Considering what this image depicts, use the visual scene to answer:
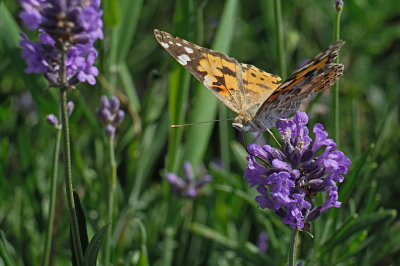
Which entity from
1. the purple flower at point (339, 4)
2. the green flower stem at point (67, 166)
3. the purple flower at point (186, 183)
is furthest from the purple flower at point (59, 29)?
the purple flower at point (186, 183)

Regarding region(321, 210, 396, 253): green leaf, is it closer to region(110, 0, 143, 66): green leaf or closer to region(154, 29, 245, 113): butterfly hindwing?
region(154, 29, 245, 113): butterfly hindwing

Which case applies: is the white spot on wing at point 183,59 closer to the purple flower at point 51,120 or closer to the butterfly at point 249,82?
the butterfly at point 249,82

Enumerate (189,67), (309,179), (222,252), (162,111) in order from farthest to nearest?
1. (162,111)
2. (222,252)
3. (189,67)
4. (309,179)

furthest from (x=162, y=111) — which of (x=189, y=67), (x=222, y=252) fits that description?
(x=189, y=67)

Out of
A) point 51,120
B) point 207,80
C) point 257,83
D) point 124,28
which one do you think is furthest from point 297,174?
point 124,28

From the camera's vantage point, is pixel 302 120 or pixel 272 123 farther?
pixel 272 123

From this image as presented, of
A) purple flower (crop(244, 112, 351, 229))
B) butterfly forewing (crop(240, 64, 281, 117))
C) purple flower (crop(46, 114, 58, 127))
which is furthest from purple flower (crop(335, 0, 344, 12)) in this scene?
purple flower (crop(46, 114, 58, 127))

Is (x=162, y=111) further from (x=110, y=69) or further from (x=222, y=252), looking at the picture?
(x=222, y=252)

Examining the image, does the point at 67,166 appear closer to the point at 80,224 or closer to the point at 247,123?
the point at 80,224
